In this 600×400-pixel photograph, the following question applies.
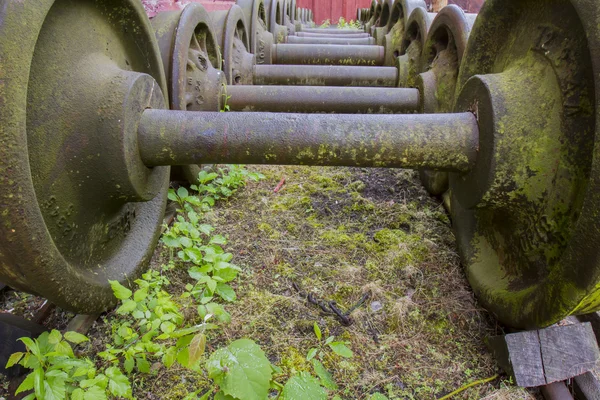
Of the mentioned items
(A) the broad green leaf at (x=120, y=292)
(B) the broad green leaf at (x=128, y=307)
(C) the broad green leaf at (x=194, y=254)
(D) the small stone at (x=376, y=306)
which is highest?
(A) the broad green leaf at (x=120, y=292)

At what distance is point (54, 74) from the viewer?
144 centimetres

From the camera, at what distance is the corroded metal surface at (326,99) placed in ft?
9.70

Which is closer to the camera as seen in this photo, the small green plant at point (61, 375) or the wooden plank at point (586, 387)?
the small green plant at point (61, 375)

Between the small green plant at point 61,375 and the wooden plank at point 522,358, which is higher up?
the small green plant at point 61,375

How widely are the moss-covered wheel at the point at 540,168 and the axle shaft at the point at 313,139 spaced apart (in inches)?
5.4

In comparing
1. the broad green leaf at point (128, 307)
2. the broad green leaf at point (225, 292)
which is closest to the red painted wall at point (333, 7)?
the broad green leaf at point (225, 292)

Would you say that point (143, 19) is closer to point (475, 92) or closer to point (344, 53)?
point (475, 92)

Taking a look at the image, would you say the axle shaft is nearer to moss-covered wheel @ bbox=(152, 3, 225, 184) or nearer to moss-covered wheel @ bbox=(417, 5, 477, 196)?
moss-covered wheel @ bbox=(152, 3, 225, 184)

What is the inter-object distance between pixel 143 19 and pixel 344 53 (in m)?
3.13

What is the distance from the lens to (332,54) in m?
4.73

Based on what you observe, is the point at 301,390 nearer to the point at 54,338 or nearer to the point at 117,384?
the point at 117,384

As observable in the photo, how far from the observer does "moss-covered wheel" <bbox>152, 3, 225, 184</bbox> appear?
2326 mm

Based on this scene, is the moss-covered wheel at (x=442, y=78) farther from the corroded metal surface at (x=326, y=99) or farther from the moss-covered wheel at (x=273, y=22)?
the moss-covered wheel at (x=273, y=22)

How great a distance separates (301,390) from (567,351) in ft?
3.52
